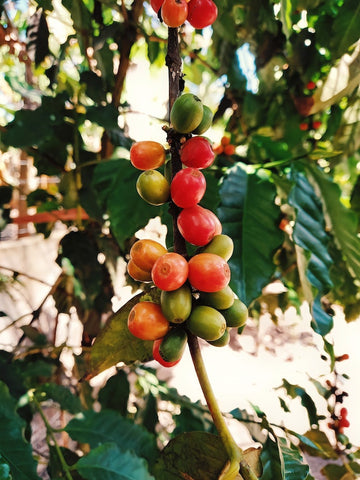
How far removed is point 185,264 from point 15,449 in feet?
1.33

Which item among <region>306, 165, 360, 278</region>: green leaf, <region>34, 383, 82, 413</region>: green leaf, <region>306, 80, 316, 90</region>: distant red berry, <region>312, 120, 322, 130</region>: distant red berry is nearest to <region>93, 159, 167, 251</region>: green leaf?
<region>306, 165, 360, 278</region>: green leaf

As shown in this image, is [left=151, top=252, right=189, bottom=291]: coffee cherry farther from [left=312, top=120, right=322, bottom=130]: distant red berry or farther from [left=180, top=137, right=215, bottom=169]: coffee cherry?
[left=312, top=120, right=322, bottom=130]: distant red berry

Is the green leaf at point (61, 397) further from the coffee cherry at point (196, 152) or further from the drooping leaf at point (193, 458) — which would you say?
the coffee cherry at point (196, 152)

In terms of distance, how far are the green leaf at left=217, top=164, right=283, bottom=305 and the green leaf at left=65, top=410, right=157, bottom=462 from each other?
1.41ft

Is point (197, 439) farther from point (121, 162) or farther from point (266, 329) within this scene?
point (266, 329)

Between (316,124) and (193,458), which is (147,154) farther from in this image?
(316,124)

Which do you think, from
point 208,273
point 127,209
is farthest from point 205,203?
point 208,273

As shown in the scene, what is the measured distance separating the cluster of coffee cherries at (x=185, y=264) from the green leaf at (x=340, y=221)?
0.36 metres

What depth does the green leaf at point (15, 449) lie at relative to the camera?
Answer: 49cm

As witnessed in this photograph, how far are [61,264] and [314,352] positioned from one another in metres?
2.09

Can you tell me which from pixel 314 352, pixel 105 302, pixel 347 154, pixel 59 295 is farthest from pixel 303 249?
pixel 314 352

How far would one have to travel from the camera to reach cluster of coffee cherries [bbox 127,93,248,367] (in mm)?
273

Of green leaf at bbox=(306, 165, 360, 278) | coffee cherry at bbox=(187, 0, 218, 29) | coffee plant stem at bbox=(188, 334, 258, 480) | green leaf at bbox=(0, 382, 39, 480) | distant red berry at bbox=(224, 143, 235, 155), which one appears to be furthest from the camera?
→ distant red berry at bbox=(224, 143, 235, 155)

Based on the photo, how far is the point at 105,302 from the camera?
1.07 m
